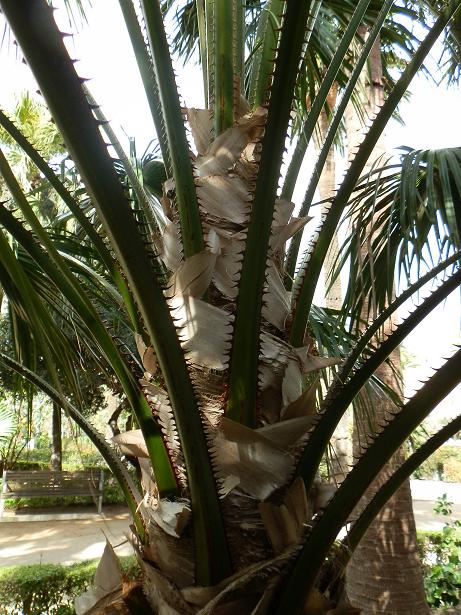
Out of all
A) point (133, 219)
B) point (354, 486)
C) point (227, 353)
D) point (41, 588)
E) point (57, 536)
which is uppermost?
point (133, 219)

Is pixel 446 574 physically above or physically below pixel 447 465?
below

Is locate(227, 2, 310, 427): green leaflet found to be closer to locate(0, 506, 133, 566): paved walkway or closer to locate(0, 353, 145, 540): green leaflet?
locate(0, 353, 145, 540): green leaflet

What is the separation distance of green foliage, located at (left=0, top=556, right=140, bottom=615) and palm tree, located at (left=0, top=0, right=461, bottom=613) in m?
3.59

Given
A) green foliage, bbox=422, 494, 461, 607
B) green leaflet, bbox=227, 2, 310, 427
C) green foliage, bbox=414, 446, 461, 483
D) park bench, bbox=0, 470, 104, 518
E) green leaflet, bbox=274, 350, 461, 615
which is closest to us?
green leaflet, bbox=227, 2, 310, 427

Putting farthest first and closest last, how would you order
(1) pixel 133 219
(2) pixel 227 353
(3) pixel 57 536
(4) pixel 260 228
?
1. (3) pixel 57 536
2. (2) pixel 227 353
3. (4) pixel 260 228
4. (1) pixel 133 219

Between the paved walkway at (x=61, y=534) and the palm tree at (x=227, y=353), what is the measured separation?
5.69 meters

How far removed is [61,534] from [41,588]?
17.3 feet

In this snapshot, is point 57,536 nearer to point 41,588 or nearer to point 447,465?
point 41,588

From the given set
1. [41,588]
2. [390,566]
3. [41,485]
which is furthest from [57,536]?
[390,566]

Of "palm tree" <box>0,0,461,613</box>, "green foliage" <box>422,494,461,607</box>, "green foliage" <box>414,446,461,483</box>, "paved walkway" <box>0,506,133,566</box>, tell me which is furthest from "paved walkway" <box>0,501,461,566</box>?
"green foliage" <box>414,446,461,483</box>

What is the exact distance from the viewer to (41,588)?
438cm

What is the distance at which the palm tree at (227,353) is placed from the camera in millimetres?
840

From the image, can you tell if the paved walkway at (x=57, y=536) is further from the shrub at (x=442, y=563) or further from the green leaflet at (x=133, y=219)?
the green leaflet at (x=133, y=219)

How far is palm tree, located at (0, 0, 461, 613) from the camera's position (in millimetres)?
840
